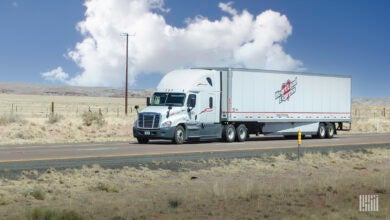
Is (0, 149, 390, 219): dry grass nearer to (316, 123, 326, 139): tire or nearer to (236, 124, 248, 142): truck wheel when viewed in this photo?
(236, 124, 248, 142): truck wheel

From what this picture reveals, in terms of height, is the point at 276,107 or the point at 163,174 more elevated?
the point at 276,107

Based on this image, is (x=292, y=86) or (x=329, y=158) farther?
(x=292, y=86)

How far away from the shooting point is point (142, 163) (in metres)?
20.5

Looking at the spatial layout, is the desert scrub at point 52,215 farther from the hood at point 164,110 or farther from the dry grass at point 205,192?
the hood at point 164,110

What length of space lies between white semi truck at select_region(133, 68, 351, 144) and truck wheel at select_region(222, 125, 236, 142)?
0.05m

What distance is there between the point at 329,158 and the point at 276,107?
12577mm

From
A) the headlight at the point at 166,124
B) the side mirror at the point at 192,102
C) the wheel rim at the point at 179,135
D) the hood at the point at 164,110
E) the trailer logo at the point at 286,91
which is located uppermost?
the trailer logo at the point at 286,91

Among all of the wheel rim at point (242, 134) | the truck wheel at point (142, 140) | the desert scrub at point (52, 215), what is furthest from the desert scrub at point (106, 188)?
the wheel rim at point (242, 134)

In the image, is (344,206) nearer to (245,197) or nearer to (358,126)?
(245,197)

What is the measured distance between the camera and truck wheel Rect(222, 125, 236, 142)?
33750 mm

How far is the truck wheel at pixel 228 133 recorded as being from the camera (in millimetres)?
33750

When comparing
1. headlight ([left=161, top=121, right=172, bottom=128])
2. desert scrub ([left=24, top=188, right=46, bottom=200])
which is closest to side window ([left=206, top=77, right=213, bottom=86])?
headlight ([left=161, top=121, right=172, bottom=128])

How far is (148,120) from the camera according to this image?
102ft

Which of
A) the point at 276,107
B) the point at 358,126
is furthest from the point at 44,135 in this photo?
the point at 358,126
